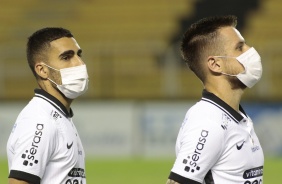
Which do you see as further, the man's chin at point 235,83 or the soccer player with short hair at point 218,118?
the man's chin at point 235,83

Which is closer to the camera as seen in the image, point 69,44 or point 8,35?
point 69,44

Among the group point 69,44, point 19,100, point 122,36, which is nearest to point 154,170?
point 19,100

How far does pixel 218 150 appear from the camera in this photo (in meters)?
4.48

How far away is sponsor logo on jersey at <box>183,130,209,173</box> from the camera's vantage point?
4438mm

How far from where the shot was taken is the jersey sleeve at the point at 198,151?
4.44m

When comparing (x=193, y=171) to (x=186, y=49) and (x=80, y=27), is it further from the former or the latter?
(x=80, y=27)

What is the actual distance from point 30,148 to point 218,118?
1.09 m

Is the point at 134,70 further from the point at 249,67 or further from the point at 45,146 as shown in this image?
the point at 249,67

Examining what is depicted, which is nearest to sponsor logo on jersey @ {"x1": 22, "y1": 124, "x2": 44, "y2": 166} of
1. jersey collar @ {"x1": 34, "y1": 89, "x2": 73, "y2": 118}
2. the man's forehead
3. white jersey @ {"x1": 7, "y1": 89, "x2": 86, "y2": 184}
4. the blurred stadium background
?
white jersey @ {"x1": 7, "y1": 89, "x2": 86, "y2": 184}

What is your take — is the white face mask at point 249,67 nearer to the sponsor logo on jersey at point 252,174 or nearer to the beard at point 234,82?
the beard at point 234,82

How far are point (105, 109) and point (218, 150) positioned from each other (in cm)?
1175

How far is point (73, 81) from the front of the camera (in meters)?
5.40

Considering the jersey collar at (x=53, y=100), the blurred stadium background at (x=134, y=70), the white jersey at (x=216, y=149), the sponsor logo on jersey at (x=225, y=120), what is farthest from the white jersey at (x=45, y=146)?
the blurred stadium background at (x=134, y=70)

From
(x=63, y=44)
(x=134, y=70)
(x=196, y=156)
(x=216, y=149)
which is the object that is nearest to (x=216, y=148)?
(x=216, y=149)
